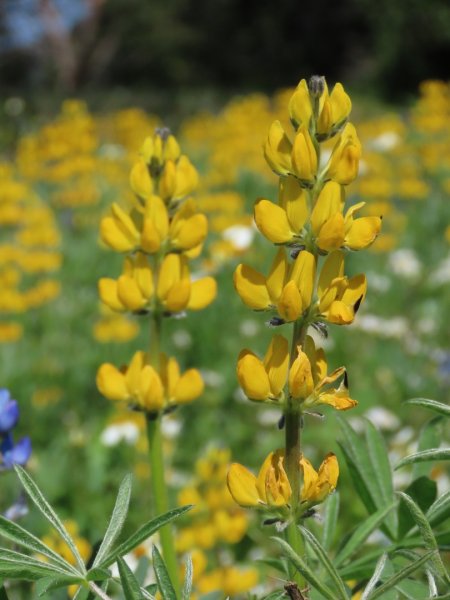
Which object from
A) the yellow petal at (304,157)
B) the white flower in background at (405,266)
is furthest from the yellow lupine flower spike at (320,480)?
the white flower in background at (405,266)

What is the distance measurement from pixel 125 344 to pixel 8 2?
16.8m

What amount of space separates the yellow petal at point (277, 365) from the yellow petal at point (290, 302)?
0.08ft

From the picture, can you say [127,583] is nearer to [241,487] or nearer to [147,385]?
[241,487]

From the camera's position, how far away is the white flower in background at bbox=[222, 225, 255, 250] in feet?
14.0

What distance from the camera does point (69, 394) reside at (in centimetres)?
340

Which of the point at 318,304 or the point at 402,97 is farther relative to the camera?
the point at 402,97

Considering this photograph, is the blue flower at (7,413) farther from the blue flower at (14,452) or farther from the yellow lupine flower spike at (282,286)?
the yellow lupine flower spike at (282,286)

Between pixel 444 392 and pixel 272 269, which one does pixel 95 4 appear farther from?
pixel 272 269

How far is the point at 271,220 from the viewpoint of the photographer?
670 mm

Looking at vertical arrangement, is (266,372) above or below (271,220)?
below

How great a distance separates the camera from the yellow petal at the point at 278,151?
68 cm

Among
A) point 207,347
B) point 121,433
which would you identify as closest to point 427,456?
point 121,433

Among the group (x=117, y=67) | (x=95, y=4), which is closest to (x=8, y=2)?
(x=95, y=4)

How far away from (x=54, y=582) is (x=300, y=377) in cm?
22
